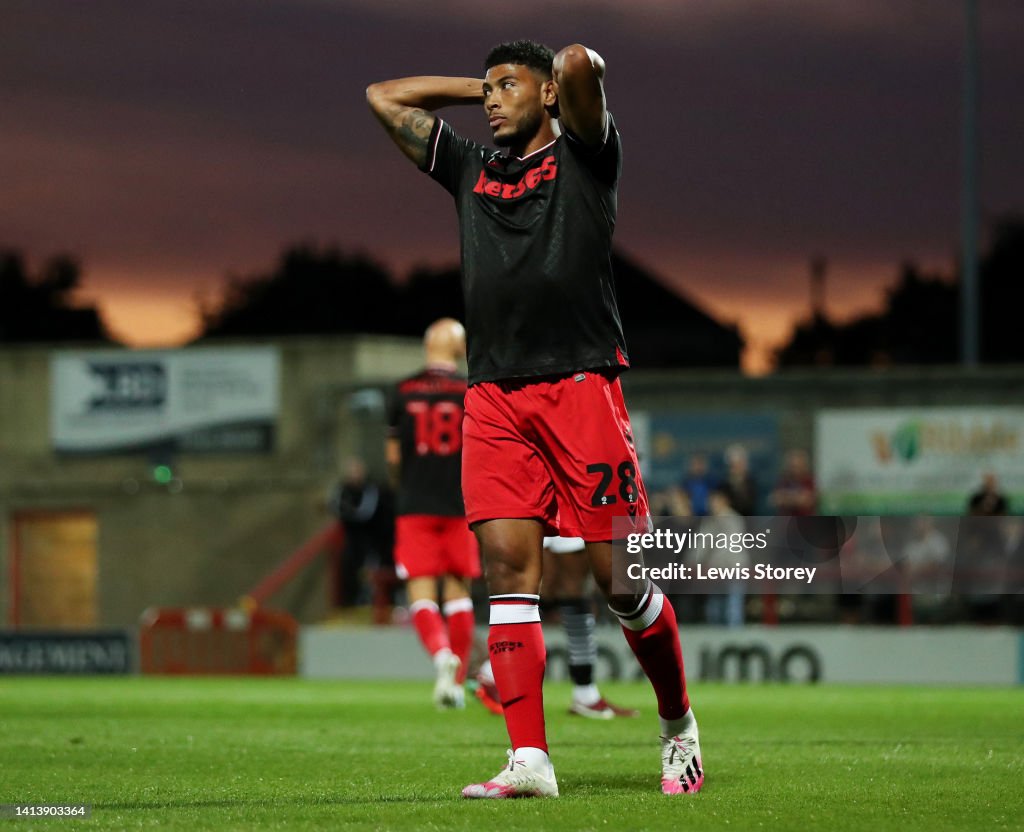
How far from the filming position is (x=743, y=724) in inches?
408

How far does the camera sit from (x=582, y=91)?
5910 mm

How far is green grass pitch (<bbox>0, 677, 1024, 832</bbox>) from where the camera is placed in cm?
555

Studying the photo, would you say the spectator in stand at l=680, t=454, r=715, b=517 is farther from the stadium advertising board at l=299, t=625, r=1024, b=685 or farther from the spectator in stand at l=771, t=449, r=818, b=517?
the stadium advertising board at l=299, t=625, r=1024, b=685

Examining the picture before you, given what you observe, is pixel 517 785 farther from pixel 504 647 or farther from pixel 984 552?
pixel 984 552

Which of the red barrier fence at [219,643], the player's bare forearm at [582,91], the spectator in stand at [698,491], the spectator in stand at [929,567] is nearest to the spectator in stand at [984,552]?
the spectator in stand at [929,567]

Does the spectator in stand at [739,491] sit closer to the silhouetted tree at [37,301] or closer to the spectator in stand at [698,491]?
the spectator in stand at [698,491]

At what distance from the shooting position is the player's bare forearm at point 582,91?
584 cm

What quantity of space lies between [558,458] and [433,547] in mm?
6019

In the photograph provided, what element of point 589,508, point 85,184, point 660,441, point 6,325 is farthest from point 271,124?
point 6,325

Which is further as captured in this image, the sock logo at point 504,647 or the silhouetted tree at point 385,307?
the silhouetted tree at point 385,307

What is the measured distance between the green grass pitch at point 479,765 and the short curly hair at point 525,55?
2509mm

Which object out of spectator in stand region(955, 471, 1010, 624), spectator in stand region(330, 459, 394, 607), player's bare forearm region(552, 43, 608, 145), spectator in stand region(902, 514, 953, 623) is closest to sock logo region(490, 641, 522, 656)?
player's bare forearm region(552, 43, 608, 145)

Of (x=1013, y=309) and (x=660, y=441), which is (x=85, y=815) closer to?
(x=660, y=441)

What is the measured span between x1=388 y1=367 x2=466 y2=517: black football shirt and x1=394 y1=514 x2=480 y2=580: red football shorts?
0.08 metres
